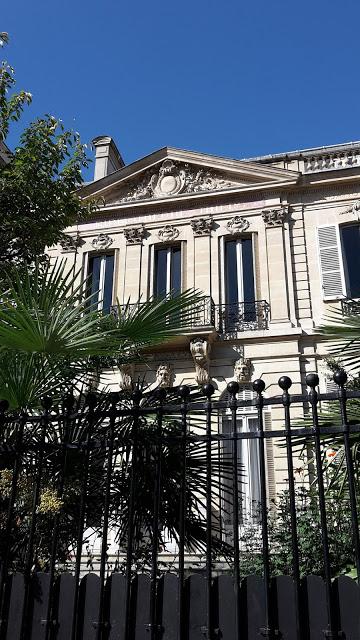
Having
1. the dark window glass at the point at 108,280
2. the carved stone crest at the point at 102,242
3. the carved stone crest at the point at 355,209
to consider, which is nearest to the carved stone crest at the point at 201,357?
the dark window glass at the point at 108,280

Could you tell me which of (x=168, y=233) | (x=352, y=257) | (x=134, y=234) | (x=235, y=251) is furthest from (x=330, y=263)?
(x=134, y=234)

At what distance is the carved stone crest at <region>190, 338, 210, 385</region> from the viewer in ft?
40.9

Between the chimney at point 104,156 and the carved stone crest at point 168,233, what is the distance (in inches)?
171

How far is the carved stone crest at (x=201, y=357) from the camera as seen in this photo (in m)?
12.5

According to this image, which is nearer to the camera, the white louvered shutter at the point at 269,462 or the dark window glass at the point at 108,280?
the white louvered shutter at the point at 269,462

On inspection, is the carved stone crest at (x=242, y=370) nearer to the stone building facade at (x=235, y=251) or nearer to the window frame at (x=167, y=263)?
the stone building facade at (x=235, y=251)

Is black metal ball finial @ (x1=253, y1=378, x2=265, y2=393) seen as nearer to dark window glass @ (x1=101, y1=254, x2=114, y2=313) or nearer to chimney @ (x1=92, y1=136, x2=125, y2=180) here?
dark window glass @ (x1=101, y1=254, x2=114, y2=313)

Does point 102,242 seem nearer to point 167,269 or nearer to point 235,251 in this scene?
A: point 167,269

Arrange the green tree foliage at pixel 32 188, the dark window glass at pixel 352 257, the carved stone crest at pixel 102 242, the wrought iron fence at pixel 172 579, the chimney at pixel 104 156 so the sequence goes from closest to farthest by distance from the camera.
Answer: the wrought iron fence at pixel 172 579 → the green tree foliage at pixel 32 188 → the dark window glass at pixel 352 257 → the carved stone crest at pixel 102 242 → the chimney at pixel 104 156

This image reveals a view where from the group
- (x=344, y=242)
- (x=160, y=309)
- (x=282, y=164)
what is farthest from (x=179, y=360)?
(x=160, y=309)

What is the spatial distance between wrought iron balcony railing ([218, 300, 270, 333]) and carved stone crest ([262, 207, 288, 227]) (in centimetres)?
221

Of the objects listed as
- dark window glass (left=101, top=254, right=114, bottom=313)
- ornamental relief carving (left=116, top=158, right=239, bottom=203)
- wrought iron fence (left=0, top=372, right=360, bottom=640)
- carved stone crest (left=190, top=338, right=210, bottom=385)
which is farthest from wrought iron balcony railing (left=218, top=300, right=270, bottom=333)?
wrought iron fence (left=0, top=372, right=360, bottom=640)

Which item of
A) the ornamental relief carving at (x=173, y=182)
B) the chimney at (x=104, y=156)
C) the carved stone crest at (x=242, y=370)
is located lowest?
the carved stone crest at (x=242, y=370)

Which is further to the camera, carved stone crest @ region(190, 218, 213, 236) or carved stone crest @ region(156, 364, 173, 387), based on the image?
carved stone crest @ region(190, 218, 213, 236)
